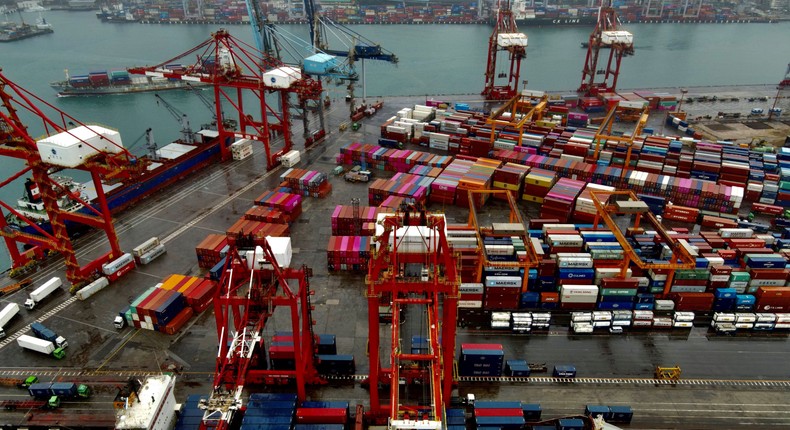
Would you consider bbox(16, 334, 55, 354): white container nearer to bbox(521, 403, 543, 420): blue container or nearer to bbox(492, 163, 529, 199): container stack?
bbox(521, 403, 543, 420): blue container

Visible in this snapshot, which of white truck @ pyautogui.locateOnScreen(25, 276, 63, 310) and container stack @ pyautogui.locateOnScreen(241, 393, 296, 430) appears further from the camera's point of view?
white truck @ pyautogui.locateOnScreen(25, 276, 63, 310)

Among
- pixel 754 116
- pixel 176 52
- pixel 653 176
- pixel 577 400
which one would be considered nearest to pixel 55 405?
pixel 577 400

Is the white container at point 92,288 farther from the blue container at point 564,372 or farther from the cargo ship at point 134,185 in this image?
the blue container at point 564,372

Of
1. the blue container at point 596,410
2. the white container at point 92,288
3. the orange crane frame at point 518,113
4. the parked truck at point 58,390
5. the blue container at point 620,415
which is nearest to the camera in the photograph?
the blue container at point 596,410

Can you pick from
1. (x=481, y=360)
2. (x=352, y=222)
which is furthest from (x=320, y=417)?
(x=352, y=222)

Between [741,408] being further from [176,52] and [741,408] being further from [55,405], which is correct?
[176,52]

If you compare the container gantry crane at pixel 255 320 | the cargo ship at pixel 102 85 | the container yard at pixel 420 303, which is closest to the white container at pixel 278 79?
the container yard at pixel 420 303

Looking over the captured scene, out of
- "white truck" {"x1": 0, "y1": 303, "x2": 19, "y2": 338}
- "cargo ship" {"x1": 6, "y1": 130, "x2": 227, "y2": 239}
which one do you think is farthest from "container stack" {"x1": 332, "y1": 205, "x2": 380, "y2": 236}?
"white truck" {"x1": 0, "y1": 303, "x2": 19, "y2": 338}
